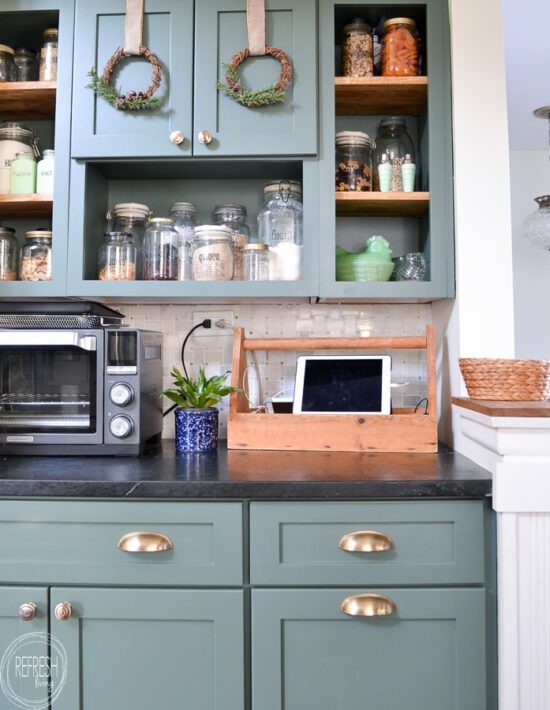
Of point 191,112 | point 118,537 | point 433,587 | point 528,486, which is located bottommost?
point 433,587

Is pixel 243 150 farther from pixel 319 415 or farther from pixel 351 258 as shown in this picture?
pixel 319 415

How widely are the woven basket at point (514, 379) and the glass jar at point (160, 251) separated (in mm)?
955

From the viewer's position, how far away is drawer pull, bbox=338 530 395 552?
118 centimetres

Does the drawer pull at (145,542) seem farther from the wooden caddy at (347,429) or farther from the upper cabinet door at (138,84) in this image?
the upper cabinet door at (138,84)

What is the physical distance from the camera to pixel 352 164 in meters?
1.66

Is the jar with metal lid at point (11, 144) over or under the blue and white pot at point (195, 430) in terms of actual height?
over

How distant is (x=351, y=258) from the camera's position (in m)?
1.66

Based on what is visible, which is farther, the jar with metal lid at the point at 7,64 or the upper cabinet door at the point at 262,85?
the jar with metal lid at the point at 7,64

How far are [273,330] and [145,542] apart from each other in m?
0.90

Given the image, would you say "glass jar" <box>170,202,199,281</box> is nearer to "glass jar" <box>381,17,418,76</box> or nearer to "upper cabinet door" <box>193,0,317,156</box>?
"upper cabinet door" <box>193,0,317,156</box>

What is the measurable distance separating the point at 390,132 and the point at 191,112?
25.5 inches

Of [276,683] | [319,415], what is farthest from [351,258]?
[276,683]

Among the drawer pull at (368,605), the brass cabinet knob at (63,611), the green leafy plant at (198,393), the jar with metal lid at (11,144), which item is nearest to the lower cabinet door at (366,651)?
the drawer pull at (368,605)

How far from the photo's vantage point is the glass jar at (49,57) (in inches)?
65.1
